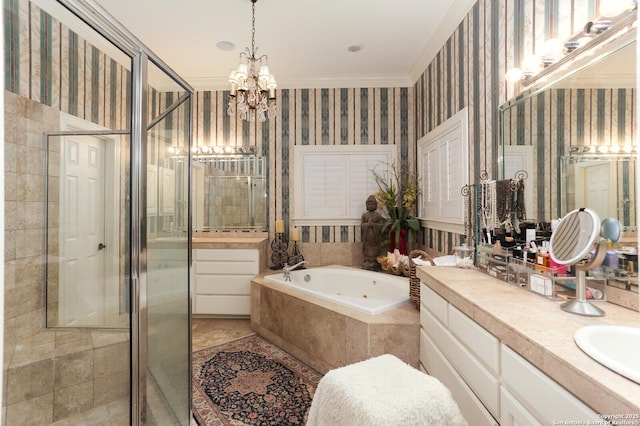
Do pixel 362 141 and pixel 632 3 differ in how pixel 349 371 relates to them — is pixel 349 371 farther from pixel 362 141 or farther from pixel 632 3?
pixel 362 141

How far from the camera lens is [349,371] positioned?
121cm

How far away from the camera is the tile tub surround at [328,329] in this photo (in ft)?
6.50

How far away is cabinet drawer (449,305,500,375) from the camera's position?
1075 mm

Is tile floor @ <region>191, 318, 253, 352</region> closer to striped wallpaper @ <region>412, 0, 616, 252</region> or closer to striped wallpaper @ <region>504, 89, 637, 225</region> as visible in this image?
striped wallpaper @ <region>412, 0, 616, 252</region>

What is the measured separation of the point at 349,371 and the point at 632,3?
1.69 meters

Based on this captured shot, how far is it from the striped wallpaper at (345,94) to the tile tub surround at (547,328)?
55 centimetres

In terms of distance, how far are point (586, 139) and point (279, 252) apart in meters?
2.97

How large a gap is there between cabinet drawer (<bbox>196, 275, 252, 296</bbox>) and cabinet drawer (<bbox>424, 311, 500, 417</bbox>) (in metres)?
2.22

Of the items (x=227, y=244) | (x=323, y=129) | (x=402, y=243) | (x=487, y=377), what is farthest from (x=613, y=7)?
(x=227, y=244)

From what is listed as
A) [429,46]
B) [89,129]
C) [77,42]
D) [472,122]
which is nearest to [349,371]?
[89,129]

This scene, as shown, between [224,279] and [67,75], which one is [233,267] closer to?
[224,279]

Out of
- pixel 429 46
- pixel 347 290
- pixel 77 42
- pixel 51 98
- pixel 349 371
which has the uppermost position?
pixel 429 46

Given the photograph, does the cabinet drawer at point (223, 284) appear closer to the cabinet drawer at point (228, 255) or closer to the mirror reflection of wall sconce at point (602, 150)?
the cabinet drawer at point (228, 255)

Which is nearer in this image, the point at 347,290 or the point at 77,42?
the point at 77,42
